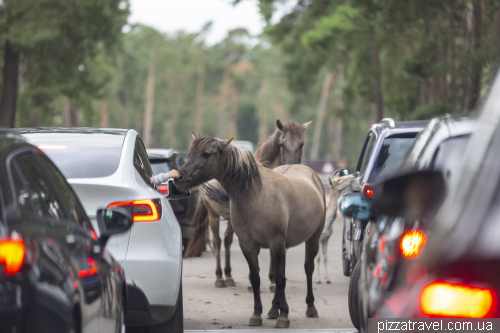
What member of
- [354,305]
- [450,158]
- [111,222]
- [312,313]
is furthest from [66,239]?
[312,313]

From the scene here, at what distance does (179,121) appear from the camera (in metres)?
115

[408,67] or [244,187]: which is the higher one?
[408,67]

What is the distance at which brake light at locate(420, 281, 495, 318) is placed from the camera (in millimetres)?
2410

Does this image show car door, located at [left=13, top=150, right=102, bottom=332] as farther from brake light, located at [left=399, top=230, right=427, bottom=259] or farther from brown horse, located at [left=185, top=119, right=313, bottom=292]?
brown horse, located at [left=185, top=119, right=313, bottom=292]

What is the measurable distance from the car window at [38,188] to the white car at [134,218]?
1504 mm

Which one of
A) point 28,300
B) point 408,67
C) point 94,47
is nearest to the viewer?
point 28,300

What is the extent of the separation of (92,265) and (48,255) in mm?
842

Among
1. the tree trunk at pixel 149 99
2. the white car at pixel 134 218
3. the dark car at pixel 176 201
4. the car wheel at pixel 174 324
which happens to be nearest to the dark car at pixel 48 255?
the white car at pixel 134 218

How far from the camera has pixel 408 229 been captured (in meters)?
2.83

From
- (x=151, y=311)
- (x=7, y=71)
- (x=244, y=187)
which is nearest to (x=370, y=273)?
(x=151, y=311)

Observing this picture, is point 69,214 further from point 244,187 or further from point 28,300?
point 244,187

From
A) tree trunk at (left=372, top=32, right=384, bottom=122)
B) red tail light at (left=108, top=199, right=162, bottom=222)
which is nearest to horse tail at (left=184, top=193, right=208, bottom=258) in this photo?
red tail light at (left=108, top=199, right=162, bottom=222)

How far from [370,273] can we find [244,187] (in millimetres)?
4816

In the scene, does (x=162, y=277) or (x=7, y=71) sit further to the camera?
(x=7, y=71)
